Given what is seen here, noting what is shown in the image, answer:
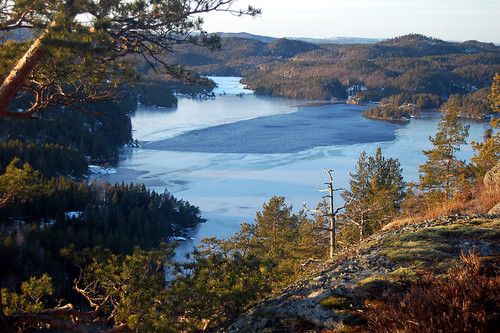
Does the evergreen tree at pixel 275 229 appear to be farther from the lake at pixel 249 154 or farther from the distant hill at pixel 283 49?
the distant hill at pixel 283 49

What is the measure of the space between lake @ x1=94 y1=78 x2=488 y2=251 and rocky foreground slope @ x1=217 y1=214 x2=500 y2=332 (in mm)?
17769

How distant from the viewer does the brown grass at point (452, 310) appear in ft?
9.65

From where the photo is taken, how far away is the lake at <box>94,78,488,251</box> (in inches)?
1177

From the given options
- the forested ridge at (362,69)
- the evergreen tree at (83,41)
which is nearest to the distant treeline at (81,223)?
the evergreen tree at (83,41)

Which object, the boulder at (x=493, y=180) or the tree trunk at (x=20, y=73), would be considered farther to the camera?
the boulder at (x=493, y=180)

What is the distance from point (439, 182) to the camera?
706 inches

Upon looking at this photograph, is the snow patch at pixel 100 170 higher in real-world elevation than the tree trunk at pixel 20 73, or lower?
lower

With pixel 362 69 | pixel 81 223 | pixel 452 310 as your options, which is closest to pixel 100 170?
Answer: pixel 81 223

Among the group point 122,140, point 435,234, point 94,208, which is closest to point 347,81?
point 122,140

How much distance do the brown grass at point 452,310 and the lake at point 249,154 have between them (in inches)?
826

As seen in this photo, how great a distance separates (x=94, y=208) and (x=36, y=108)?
25200mm

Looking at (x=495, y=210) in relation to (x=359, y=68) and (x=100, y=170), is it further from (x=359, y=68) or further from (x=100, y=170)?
(x=359, y=68)

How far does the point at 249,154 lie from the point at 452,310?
131ft

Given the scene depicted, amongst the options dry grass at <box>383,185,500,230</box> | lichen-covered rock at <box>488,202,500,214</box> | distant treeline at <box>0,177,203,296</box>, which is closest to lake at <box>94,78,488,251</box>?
distant treeline at <box>0,177,203,296</box>
